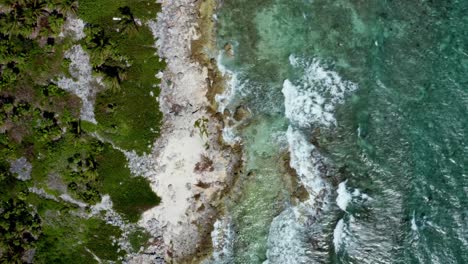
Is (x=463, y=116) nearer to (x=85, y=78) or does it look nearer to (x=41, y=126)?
(x=85, y=78)

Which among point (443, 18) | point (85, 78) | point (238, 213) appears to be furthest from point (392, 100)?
point (85, 78)

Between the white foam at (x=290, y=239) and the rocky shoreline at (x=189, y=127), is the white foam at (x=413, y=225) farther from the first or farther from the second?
the rocky shoreline at (x=189, y=127)

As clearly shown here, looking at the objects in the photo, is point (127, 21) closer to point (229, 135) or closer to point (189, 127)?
point (189, 127)

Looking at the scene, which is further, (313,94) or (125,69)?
(313,94)

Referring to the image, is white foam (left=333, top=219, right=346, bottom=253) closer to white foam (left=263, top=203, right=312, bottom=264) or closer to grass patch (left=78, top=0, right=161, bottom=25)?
white foam (left=263, top=203, right=312, bottom=264)

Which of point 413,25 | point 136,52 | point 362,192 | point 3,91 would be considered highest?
point 3,91

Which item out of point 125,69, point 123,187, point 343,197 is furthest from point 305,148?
point 125,69
